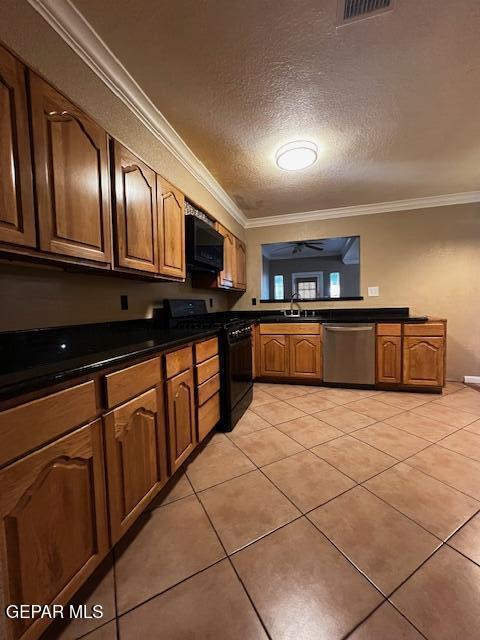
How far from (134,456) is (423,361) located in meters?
3.11

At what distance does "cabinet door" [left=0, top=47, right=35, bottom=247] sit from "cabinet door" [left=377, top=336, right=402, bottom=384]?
10.7 feet

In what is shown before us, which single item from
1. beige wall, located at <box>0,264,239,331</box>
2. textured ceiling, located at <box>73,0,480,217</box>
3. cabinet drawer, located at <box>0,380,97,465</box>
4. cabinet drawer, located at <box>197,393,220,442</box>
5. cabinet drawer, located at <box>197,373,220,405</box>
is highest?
textured ceiling, located at <box>73,0,480,217</box>

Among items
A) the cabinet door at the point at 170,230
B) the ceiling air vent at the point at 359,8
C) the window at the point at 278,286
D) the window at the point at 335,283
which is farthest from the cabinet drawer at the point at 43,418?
the window at the point at 335,283

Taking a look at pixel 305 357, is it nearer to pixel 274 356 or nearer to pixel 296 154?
pixel 274 356

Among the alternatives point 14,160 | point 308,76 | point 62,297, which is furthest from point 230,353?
point 308,76

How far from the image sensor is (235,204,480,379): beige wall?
3.32 m

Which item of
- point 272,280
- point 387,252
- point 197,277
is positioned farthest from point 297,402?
point 272,280

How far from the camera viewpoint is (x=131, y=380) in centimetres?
110

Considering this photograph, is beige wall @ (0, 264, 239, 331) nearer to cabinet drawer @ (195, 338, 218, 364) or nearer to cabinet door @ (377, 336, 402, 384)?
cabinet drawer @ (195, 338, 218, 364)

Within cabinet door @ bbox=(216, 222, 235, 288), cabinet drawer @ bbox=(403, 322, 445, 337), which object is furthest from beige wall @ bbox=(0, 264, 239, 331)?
cabinet drawer @ bbox=(403, 322, 445, 337)

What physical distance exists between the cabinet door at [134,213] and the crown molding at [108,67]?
0.45 metres

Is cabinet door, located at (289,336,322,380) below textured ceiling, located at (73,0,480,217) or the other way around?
below

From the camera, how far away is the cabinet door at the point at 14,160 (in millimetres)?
880

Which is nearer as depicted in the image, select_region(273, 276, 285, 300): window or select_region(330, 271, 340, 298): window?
select_region(330, 271, 340, 298): window
